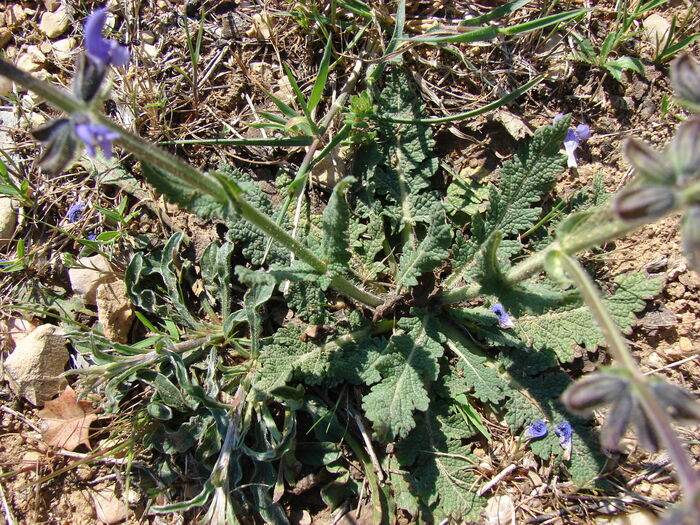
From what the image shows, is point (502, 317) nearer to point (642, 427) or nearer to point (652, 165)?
point (642, 427)

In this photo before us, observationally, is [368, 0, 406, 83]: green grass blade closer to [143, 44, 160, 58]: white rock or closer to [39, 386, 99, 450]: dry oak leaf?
[143, 44, 160, 58]: white rock

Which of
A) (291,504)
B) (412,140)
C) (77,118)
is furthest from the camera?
(412,140)

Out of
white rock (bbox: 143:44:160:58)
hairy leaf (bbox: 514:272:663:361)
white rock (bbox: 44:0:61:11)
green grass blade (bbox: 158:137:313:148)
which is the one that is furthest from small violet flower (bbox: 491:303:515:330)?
white rock (bbox: 44:0:61:11)

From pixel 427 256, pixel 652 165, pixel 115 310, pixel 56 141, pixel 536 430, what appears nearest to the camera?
pixel 652 165

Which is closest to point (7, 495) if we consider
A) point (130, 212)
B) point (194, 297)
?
point (194, 297)

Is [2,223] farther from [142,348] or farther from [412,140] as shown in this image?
[412,140]

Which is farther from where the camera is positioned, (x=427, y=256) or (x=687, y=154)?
(x=427, y=256)

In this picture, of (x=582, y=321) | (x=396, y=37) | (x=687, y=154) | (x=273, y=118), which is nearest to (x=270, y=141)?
(x=273, y=118)

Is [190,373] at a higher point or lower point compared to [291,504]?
higher
